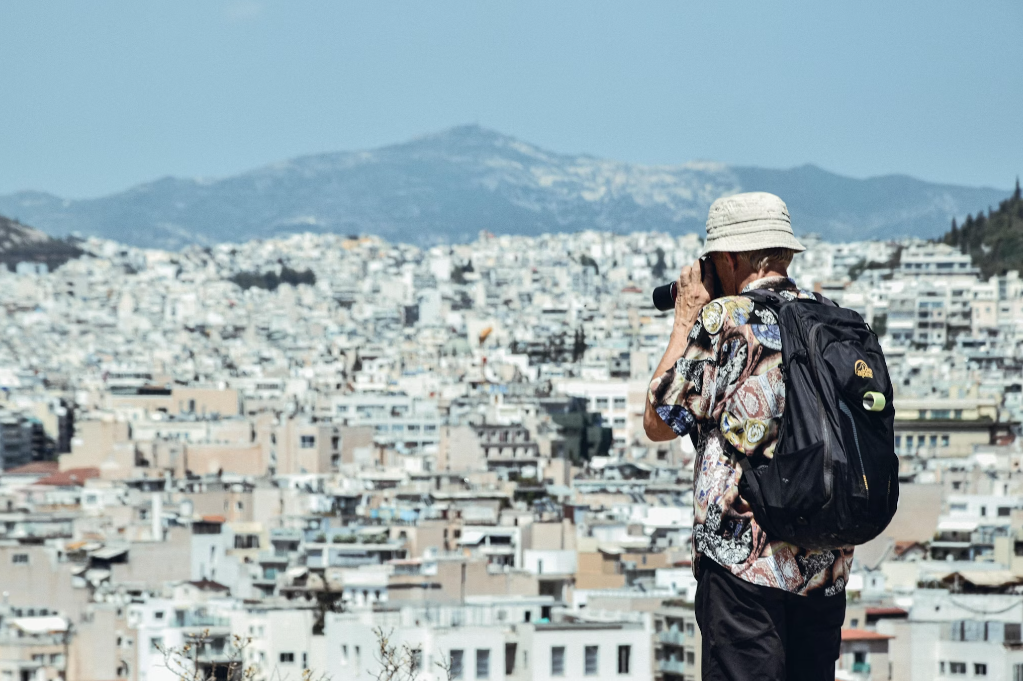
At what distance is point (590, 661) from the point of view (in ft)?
71.3

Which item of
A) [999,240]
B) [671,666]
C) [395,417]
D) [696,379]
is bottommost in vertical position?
[671,666]

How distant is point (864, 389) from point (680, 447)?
46963 millimetres

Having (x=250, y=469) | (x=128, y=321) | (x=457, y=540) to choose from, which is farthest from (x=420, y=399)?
(x=128, y=321)

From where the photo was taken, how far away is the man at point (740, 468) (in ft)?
12.0

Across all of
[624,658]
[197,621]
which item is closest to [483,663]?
[624,658]

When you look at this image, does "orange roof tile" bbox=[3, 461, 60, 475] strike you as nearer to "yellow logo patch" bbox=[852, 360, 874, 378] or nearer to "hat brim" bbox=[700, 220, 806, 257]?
"hat brim" bbox=[700, 220, 806, 257]

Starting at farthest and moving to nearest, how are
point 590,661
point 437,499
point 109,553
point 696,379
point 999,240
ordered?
point 999,240 < point 437,499 < point 109,553 < point 590,661 < point 696,379

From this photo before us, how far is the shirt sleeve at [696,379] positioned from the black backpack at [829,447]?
0.16 metres

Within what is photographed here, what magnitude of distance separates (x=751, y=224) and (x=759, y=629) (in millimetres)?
717

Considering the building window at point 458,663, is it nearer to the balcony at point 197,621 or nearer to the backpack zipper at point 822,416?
the balcony at point 197,621

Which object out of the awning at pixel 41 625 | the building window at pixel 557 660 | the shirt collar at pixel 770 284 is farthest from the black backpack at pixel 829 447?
the awning at pixel 41 625

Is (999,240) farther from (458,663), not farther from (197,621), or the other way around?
(458,663)

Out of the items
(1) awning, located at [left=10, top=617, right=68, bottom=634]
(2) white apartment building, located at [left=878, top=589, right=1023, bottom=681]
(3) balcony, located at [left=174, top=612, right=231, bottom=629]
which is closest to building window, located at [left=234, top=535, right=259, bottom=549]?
(1) awning, located at [left=10, top=617, right=68, bottom=634]

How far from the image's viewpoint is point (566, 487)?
44.3m
